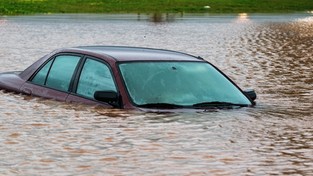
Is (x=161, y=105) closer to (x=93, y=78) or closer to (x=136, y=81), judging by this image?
Answer: (x=136, y=81)

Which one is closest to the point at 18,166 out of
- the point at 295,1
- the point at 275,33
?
the point at 275,33

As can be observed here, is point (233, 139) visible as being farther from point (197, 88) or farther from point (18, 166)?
point (18, 166)

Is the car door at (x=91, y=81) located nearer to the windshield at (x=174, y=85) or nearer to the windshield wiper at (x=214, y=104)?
the windshield at (x=174, y=85)

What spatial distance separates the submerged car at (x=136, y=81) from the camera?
11.5 metres

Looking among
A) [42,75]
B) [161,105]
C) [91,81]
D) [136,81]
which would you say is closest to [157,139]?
[161,105]

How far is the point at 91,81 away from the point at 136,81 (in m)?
0.66

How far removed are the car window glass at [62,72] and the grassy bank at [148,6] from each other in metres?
54.9

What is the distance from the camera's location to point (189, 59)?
40.9 feet

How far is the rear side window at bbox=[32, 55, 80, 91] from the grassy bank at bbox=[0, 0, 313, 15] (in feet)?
179

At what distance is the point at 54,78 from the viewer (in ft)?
41.5

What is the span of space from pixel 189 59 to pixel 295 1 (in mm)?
85380

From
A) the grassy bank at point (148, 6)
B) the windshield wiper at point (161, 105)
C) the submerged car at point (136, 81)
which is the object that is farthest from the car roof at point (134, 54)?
the grassy bank at point (148, 6)

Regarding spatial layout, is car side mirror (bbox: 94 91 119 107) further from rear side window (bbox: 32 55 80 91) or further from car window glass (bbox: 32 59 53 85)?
car window glass (bbox: 32 59 53 85)

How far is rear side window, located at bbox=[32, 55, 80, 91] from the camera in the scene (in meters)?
12.4
